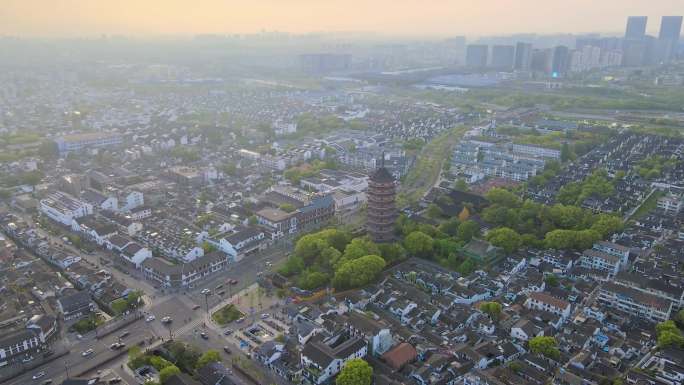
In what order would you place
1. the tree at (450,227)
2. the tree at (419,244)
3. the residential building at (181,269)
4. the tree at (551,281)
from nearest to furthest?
1. the tree at (551,281)
2. the residential building at (181,269)
3. the tree at (419,244)
4. the tree at (450,227)

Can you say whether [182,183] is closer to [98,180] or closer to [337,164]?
[98,180]

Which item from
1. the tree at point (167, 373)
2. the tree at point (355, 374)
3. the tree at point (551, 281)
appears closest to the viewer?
the tree at point (355, 374)

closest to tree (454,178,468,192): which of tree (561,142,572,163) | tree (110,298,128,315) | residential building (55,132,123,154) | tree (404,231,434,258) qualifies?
tree (404,231,434,258)

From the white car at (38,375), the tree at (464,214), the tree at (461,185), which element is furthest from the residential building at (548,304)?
the white car at (38,375)

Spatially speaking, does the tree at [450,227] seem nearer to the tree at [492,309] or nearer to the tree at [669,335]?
the tree at [492,309]

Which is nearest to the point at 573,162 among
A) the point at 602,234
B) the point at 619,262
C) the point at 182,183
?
the point at 602,234

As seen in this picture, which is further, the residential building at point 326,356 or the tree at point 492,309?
the tree at point 492,309

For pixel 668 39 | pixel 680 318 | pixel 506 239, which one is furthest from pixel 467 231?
pixel 668 39
